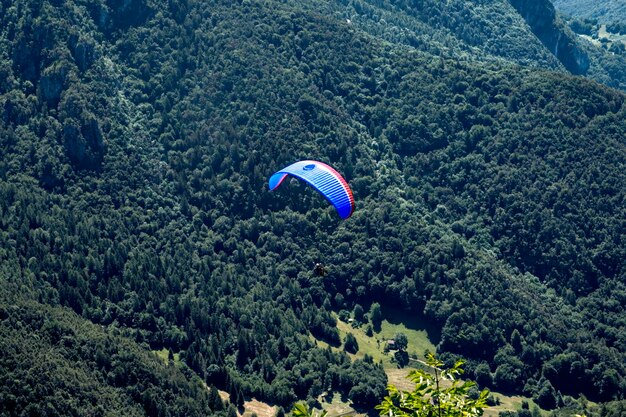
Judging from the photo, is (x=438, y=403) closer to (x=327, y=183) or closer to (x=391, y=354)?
(x=327, y=183)

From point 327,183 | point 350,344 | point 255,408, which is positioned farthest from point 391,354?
point 327,183

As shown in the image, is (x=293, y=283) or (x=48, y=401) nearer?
(x=48, y=401)

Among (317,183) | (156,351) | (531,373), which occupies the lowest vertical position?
(156,351)

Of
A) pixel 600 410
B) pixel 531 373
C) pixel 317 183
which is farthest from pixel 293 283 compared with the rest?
pixel 317 183

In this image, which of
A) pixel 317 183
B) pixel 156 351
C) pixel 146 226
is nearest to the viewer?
pixel 317 183

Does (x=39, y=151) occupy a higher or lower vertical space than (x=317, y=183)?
lower

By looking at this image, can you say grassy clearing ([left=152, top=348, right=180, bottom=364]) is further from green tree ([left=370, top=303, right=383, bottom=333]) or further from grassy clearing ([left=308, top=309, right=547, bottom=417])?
green tree ([left=370, top=303, right=383, bottom=333])

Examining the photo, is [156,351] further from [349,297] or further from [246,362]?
[349,297]

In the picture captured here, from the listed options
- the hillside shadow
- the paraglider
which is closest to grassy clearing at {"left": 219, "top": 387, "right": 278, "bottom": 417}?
the hillside shadow

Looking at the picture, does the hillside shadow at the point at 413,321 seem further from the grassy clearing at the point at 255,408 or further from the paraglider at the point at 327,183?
the paraglider at the point at 327,183
